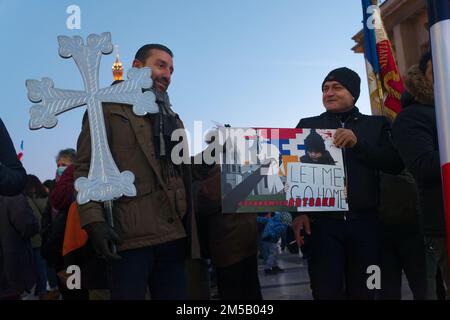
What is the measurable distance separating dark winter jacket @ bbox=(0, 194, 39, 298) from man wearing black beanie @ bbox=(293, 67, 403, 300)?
224 cm

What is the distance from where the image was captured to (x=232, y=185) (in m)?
2.64

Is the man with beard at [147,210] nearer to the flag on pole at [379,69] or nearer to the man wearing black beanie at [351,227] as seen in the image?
the man wearing black beanie at [351,227]

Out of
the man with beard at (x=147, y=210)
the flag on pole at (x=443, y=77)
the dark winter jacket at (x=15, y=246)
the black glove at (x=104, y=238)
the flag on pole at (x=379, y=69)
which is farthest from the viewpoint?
the dark winter jacket at (x=15, y=246)

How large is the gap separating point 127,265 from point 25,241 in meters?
2.36

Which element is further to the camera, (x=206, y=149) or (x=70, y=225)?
(x=70, y=225)

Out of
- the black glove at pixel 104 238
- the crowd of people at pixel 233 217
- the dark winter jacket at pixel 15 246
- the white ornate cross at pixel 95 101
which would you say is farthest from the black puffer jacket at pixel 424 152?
the dark winter jacket at pixel 15 246

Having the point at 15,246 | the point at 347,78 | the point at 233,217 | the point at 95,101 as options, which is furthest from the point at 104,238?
the point at 15,246

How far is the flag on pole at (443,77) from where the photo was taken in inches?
72.4

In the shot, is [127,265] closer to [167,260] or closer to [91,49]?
[167,260]

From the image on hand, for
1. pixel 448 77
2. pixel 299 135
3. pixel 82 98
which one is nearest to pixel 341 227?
pixel 299 135

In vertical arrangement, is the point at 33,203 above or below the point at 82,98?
below

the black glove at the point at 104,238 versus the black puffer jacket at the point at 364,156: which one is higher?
the black puffer jacket at the point at 364,156

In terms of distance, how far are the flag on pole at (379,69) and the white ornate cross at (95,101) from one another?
1.82 m

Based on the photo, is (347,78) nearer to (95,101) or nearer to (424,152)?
(424,152)
